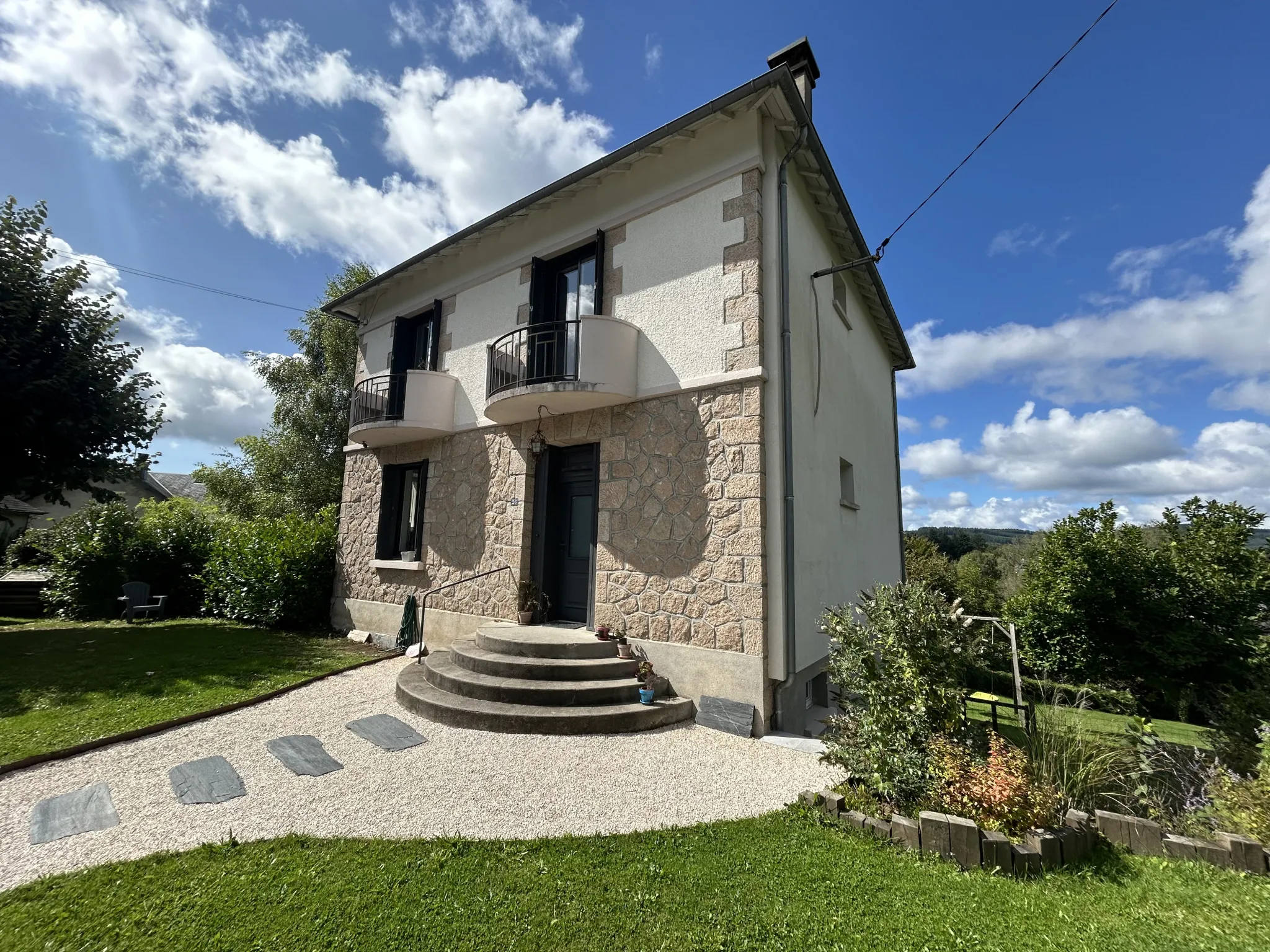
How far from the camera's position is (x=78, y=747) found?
4.19m

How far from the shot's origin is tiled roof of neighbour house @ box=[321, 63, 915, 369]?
18.5 feet

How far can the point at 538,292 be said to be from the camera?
25.3 ft

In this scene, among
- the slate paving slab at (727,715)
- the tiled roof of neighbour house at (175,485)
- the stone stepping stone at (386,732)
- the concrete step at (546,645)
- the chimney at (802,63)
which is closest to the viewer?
the stone stepping stone at (386,732)

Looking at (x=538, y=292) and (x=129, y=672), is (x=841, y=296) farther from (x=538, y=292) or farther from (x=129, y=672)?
(x=129, y=672)

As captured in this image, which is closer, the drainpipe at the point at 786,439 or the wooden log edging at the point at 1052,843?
the wooden log edging at the point at 1052,843

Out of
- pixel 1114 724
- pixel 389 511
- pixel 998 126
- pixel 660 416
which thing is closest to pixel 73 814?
pixel 660 416

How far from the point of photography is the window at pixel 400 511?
9.20 m

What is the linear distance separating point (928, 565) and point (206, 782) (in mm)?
20205

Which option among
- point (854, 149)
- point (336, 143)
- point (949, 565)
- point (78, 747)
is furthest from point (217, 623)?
point (949, 565)

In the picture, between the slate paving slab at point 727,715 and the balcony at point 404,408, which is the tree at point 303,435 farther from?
the slate paving slab at point 727,715

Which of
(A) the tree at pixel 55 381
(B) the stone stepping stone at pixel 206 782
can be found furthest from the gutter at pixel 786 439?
(A) the tree at pixel 55 381

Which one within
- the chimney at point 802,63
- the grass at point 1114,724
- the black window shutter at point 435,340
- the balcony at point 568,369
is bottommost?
the grass at point 1114,724

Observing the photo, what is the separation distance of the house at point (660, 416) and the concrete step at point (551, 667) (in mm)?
390

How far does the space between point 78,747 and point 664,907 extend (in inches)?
193
